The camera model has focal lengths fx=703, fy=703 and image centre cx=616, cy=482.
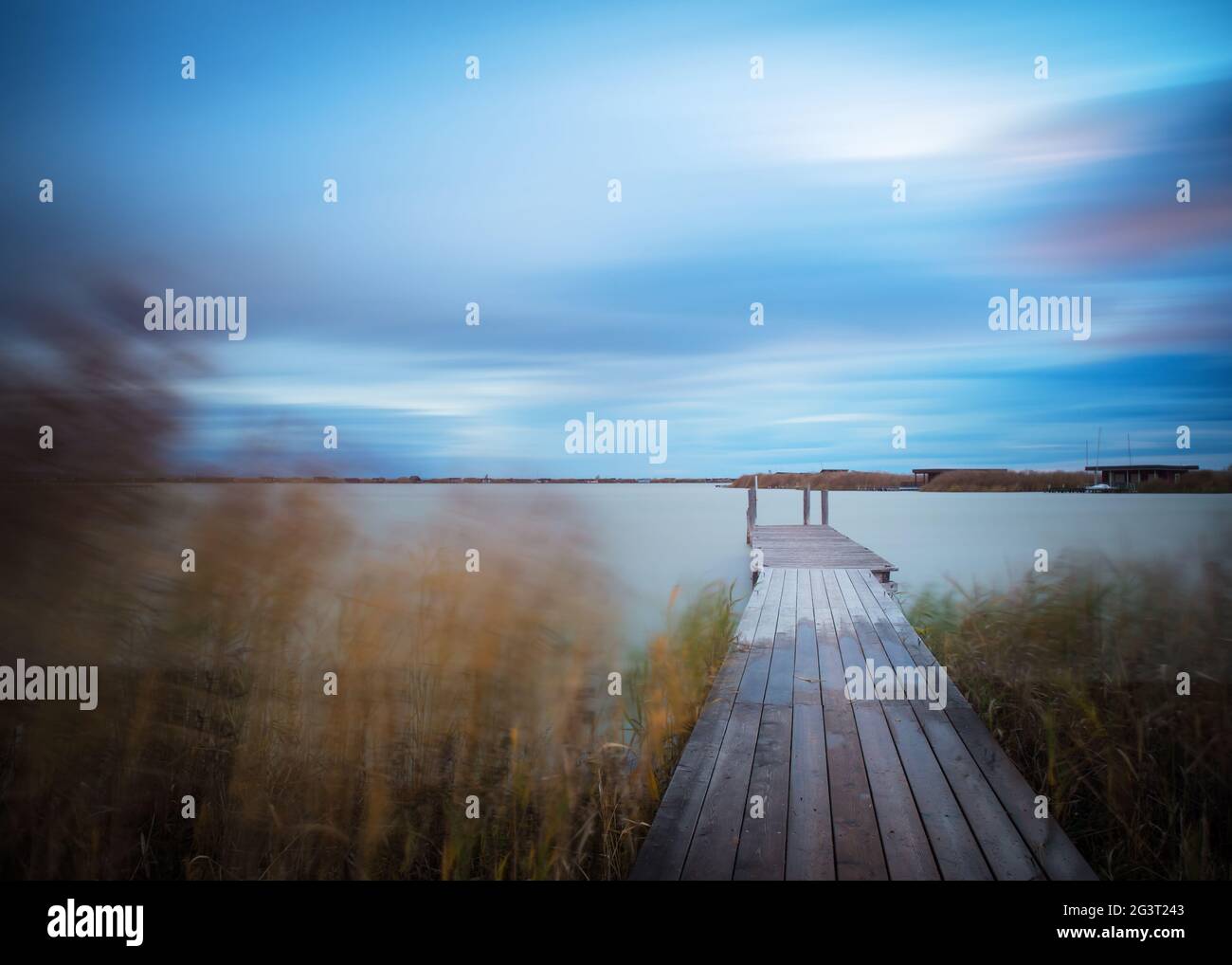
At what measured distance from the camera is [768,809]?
8.38ft

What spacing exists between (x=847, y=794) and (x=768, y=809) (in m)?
0.34

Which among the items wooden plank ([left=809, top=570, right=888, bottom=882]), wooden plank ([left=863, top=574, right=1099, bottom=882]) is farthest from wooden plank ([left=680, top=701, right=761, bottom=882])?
wooden plank ([left=863, top=574, right=1099, bottom=882])

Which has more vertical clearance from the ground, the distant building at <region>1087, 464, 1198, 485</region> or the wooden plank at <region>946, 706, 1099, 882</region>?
the distant building at <region>1087, 464, 1198, 485</region>

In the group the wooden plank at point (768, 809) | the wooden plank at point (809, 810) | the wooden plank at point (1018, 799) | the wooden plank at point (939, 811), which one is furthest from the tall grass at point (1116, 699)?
the wooden plank at point (768, 809)

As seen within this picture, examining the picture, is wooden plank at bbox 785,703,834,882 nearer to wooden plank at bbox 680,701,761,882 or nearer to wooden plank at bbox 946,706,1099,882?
wooden plank at bbox 680,701,761,882

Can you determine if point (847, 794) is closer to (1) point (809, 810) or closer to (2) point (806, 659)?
(1) point (809, 810)

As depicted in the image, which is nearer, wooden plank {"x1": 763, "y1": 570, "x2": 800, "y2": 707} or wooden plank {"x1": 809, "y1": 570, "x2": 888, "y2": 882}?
wooden plank {"x1": 809, "y1": 570, "x2": 888, "y2": 882}

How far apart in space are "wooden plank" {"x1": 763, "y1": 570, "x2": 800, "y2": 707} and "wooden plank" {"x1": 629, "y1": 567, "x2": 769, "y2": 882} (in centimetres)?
22

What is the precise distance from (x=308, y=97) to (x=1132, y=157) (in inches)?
209

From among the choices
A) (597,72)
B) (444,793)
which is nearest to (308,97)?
(597,72)

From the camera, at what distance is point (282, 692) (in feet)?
11.4

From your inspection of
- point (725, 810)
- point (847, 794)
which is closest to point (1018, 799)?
point (847, 794)

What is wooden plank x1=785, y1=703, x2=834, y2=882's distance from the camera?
2.16 m
